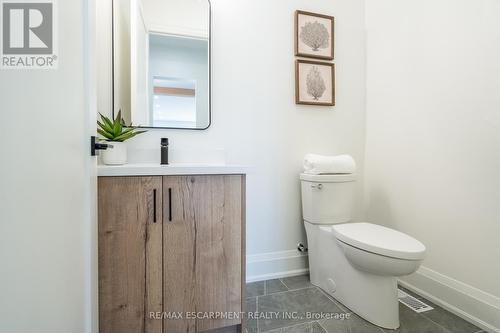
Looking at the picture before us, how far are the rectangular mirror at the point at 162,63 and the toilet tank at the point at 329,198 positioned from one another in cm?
85

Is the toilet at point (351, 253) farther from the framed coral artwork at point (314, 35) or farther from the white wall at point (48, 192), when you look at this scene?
the white wall at point (48, 192)

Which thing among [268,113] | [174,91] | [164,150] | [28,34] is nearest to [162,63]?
[174,91]

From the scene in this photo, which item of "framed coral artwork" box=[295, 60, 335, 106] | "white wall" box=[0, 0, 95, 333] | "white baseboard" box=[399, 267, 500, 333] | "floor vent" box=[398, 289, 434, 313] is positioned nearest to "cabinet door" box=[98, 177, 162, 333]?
"white wall" box=[0, 0, 95, 333]

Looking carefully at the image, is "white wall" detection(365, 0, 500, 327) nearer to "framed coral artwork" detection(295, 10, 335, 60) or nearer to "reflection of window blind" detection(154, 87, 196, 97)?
"framed coral artwork" detection(295, 10, 335, 60)

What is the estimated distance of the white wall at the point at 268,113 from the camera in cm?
165

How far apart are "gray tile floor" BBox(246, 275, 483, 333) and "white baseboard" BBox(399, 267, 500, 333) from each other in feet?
0.14

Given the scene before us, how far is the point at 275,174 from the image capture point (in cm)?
180

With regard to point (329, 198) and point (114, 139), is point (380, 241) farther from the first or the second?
point (114, 139)

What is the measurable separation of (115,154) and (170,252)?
639 millimetres

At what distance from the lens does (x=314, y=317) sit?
53.2 inches

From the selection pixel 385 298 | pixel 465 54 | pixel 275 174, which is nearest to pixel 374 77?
pixel 465 54

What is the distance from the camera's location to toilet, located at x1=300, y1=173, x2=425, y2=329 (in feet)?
3.92

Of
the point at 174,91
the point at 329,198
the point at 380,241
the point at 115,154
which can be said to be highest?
the point at 174,91

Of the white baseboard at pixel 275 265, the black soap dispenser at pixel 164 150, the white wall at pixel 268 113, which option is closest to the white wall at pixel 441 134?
the white wall at pixel 268 113
